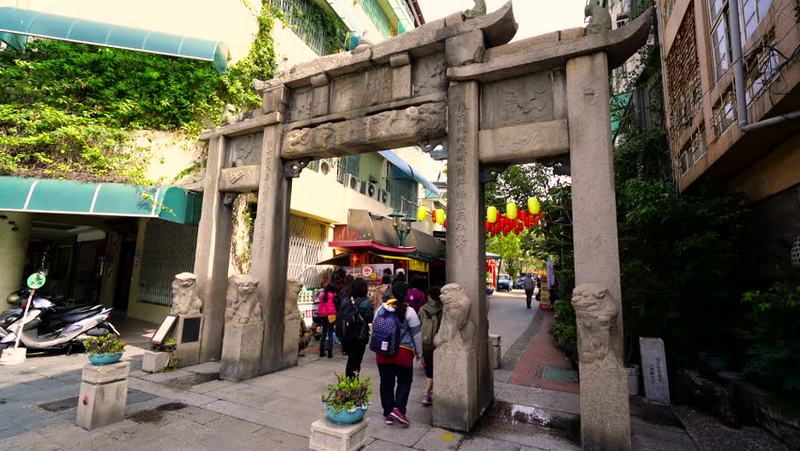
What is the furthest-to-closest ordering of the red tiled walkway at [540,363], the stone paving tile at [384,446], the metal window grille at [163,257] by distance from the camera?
the metal window grille at [163,257] < the red tiled walkway at [540,363] < the stone paving tile at [384,446]

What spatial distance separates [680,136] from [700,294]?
4.23 meters

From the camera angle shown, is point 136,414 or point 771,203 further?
point 771,203

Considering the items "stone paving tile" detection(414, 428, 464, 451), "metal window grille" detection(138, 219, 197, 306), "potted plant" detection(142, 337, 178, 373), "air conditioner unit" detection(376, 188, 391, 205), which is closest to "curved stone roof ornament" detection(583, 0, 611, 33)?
"stone paving tile" detection(414, 428, 464, 451)

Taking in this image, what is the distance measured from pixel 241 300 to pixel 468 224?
13.9 ft

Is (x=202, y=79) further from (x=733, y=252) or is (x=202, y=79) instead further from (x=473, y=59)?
(x=733, y=252)

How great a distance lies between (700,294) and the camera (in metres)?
6.26

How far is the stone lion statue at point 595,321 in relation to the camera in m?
4.16

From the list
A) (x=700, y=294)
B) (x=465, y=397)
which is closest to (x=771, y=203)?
(x=700, y=294)

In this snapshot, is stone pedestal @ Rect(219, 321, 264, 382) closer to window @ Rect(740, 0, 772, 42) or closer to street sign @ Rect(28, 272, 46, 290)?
street sign @ Rect(28, 272, 46, 290)

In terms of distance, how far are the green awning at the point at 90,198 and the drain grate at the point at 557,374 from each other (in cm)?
895

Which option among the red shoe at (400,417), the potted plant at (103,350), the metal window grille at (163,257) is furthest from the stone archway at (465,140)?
the metal window grille at (163,257)

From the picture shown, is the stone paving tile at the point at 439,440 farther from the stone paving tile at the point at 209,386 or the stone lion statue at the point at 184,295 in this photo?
the stone lion statue at the point at 184,295

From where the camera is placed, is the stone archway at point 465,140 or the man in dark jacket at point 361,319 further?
the man in dark jacket at point 361,319

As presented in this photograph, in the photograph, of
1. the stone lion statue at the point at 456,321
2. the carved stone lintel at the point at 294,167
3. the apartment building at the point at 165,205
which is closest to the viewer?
the stone lion statue at the point at 456,321
